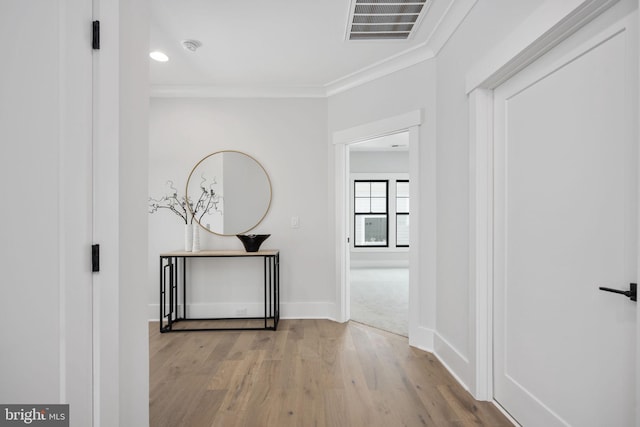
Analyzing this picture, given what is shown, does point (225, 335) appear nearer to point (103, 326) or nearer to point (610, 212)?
point (103, 326)

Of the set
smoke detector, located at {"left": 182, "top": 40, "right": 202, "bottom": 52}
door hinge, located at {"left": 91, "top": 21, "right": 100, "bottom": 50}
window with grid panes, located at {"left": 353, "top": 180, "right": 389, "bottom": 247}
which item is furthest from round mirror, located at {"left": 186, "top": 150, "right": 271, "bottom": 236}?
window with grid panes, located at {"left": 353, "top": 180, "right": 389, "bottom": 247}

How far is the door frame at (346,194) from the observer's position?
3.00m

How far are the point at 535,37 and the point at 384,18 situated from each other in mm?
1227

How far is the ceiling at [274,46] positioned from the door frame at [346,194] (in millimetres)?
506

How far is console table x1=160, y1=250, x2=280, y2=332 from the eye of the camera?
11.3 feet

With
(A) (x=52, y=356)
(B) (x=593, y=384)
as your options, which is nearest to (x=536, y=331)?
(B) (x=593, y=384)

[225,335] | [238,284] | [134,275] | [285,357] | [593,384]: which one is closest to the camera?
[134,275]

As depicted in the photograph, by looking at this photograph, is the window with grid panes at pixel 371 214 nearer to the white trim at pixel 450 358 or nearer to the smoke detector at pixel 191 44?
the white trim at pixel 450 358

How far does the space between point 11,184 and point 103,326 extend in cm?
49

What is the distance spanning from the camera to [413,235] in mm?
3004

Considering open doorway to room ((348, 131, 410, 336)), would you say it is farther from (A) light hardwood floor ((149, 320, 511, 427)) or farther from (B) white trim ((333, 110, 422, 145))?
(A) light hardwood floor ((149, 320, 511, 427))

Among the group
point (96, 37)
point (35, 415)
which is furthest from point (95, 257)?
point (96, 37)

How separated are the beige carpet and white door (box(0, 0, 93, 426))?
9.47ft

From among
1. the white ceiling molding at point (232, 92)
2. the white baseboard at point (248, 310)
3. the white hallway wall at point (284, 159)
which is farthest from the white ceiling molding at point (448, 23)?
the white baseboard at point (248, 310)
